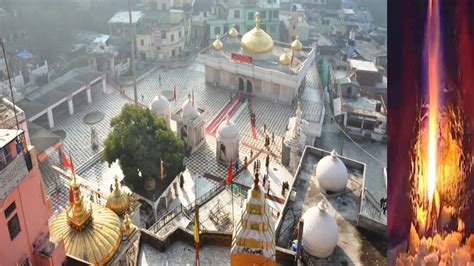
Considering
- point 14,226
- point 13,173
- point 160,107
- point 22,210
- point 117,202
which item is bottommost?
point 117,202

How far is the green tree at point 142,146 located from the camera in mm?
29297

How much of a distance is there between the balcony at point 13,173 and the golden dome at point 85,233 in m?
→ 4.25

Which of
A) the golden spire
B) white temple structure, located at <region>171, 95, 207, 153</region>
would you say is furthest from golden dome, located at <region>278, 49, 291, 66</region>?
the golden spire

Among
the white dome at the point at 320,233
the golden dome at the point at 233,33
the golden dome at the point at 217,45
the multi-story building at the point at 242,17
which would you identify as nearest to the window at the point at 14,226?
the white dome at the point at 320,233

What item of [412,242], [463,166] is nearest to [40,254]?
[412,242]

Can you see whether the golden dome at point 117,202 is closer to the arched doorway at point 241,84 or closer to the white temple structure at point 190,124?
the white temple structure at point 190,124

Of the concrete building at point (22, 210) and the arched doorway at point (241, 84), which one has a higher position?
the concrete building at point (22, 210)

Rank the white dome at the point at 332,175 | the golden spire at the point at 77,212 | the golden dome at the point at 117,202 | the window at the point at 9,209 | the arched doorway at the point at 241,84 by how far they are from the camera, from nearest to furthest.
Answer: the window at the point at 9,209 < the golden spire at the point at 77,212 < the golden dome at the point at 117,202 < the white dome at the point at 332,175 < the arched doorway at the point at 241,84

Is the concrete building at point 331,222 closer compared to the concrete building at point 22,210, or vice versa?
the concrete building at point 22,210

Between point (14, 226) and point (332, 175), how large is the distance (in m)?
15.7

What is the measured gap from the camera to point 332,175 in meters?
24.7

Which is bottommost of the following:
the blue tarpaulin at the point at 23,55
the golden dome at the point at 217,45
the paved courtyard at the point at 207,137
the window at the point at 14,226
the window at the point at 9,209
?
the paved courtyard at the point at 207,137

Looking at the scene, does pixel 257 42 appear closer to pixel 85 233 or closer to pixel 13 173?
pixel 85 233

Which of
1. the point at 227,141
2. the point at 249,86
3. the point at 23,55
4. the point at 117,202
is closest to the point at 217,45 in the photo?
the point at 249,86
